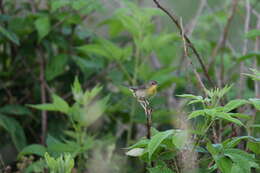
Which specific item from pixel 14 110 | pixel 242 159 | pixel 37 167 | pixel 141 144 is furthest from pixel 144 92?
pixel 14 110

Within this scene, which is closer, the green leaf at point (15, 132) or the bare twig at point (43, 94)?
A: the green leaf at point (15, 132)

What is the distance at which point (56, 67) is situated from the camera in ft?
5.12

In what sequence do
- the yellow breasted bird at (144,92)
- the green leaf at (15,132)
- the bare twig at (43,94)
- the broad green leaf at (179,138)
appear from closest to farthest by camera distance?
the broad green leaf at (179,138) < the yellow breasted bird at (144,92) < the green leaf at (15,132) < the bare twig at (43,94)

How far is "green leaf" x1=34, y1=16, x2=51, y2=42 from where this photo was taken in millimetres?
1445

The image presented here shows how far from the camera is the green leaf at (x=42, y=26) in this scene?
1.45 m

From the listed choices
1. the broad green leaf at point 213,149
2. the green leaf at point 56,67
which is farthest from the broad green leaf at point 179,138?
the green leaf at point 56,67

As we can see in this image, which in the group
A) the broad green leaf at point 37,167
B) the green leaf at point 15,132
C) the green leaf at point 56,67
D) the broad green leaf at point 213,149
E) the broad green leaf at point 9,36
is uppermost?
the broad green leaf at point 9,36

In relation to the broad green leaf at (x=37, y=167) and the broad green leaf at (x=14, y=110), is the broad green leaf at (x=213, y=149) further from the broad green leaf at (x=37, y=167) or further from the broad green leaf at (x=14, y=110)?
the broad green leaf at (x=14, y=110)

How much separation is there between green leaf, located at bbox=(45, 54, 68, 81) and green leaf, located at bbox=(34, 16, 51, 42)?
0.37 ft

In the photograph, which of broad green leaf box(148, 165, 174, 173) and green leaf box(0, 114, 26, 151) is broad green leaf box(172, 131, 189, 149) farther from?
green leaf box(0, 114, 26, 151)

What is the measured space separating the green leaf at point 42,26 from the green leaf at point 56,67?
113 mm

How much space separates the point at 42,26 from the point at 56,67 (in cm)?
15

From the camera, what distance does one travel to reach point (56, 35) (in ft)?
5.30

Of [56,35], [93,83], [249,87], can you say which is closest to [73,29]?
[56,35]
